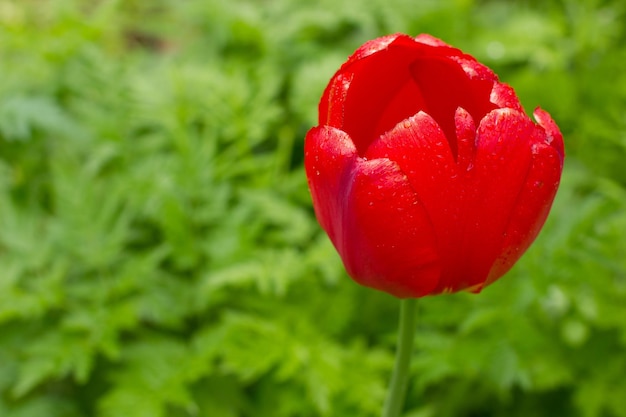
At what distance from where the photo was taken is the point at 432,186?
2.21 feet

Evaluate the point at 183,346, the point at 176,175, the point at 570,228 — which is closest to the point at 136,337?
the point at 183,346

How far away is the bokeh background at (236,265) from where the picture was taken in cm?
127

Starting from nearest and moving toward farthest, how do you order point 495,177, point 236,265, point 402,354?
point 495,177
point 402,354
point 236,265

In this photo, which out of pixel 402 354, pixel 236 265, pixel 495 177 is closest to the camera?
pixel 495 177

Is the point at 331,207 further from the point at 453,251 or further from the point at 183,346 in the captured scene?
the point at 183,346

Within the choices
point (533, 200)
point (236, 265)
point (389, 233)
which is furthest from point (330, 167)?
point (236, 265)

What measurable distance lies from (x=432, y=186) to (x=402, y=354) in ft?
0.64

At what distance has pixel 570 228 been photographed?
125cm

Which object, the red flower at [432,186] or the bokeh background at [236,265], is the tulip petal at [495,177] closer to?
the red flower at [432,186]

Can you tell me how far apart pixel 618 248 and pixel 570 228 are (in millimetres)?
97

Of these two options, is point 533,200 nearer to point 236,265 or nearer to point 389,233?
point 389,233

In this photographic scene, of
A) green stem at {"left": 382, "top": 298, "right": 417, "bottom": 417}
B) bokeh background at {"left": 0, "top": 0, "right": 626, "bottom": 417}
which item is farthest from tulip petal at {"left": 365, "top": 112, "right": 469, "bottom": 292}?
bokeh background at {"left": 0, "top": 0, "right": 626, "bottom": 417}

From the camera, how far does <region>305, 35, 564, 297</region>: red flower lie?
0.67 m

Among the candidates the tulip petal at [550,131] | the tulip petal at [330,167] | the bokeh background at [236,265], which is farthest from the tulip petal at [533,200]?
the bokeh background at [236,265]
